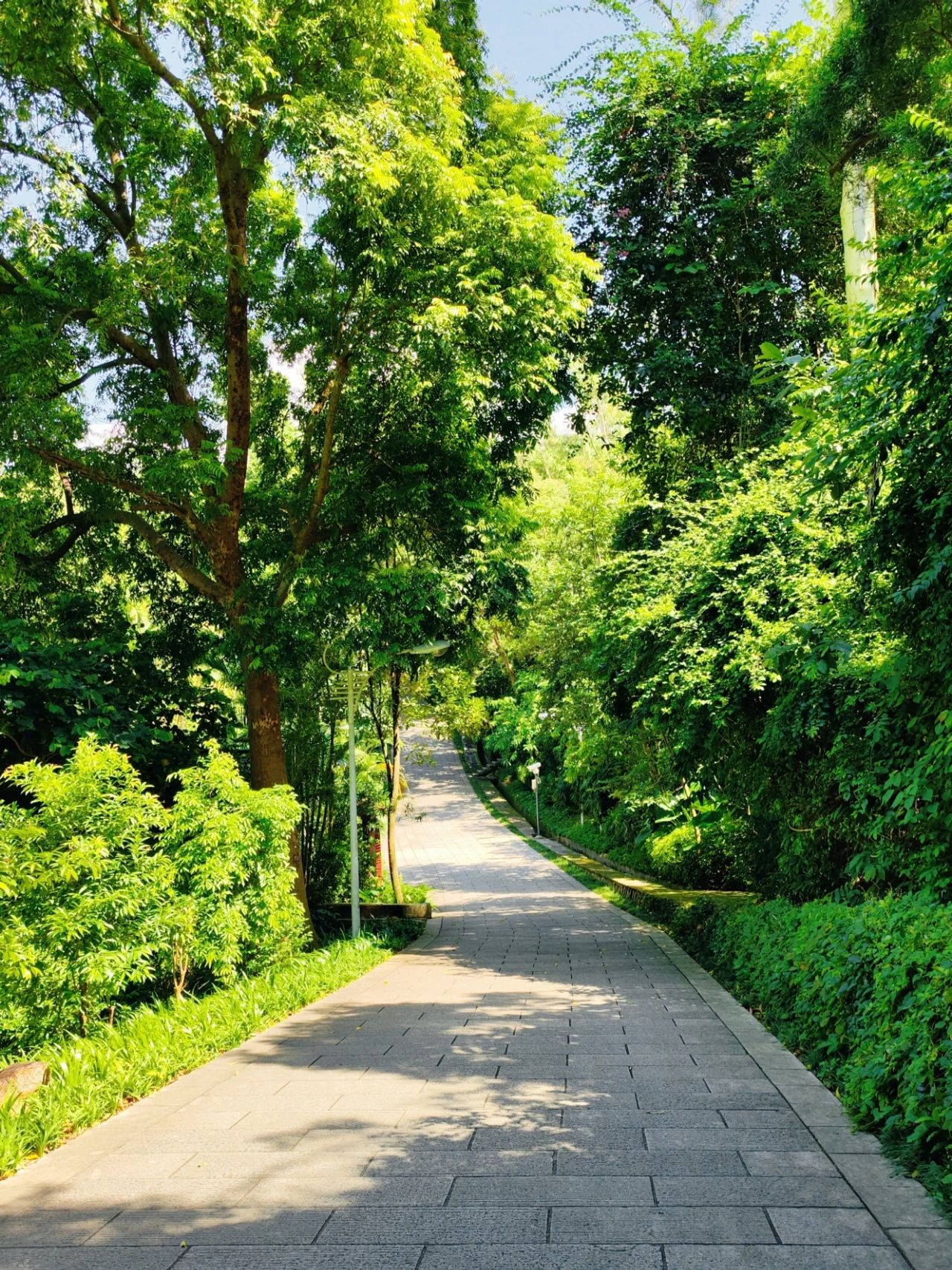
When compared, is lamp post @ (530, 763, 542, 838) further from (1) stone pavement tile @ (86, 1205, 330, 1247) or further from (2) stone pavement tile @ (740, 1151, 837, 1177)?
(1) stone pavement tile @ (86, 1205, 330, 1247)

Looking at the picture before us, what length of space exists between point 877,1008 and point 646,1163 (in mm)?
1351

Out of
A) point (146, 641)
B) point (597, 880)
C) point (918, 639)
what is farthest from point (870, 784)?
point (597, 880)

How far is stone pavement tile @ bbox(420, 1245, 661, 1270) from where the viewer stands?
3.02 metres

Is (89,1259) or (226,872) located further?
(226,872)

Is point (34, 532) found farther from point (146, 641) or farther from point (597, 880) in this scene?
point (597, 880)

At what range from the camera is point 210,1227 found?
3398mm

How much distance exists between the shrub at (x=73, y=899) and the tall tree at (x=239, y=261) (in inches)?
141

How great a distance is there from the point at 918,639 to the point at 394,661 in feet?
22.9

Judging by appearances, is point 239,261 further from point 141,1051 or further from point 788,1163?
point 788,1163

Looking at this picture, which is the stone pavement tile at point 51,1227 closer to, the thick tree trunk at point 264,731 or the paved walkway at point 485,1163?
the paved walkway at point 485,1163

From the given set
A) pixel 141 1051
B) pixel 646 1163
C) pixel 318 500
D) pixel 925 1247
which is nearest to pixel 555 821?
pixel 318 500

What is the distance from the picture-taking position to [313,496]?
10617mm

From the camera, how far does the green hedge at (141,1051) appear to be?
4.36 m

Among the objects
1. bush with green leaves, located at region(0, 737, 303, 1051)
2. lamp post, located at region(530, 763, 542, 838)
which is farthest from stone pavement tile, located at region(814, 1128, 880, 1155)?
lamp post, located at region(530, 763, 542, 838)
